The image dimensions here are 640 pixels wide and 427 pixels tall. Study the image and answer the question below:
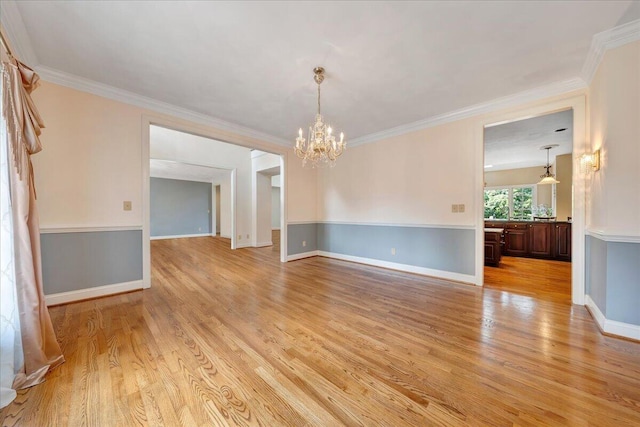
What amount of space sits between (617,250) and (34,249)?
4.68 m

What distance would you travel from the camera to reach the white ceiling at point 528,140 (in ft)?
13.1

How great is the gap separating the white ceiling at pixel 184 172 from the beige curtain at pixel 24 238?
209 inches

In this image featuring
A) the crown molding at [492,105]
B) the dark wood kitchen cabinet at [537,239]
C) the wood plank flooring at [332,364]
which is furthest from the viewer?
the dark wood kitchen cabinet at [537,239]

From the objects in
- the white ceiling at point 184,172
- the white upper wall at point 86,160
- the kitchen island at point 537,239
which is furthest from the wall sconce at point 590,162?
the white ceiling at point 184,172

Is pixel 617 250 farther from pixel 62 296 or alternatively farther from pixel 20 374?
pixel 62 296

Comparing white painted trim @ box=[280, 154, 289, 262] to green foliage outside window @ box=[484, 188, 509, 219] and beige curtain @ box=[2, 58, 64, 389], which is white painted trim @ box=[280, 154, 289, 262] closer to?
beige curtain @ box=[2, 58, 64, 389]

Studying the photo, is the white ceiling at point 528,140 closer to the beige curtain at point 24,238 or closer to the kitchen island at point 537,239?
the kitchen island at point 537,239

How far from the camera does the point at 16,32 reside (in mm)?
1962

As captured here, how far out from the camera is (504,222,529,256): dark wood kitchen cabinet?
18.2 feet

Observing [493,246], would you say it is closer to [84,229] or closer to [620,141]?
[620,141]

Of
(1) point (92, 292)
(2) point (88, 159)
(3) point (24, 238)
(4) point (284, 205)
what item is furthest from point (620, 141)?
(1) point (92, 292)

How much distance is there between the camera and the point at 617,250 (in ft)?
6.69

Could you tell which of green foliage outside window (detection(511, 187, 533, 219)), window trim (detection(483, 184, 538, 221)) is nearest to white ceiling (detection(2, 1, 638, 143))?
window trim (detection(483, 184, 538, 221))

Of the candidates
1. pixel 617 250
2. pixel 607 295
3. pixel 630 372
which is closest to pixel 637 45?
pixel 617 250
